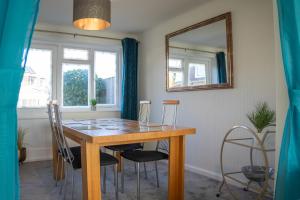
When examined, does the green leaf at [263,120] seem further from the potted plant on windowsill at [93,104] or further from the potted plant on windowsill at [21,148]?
the potted plant on windowsill at [21,148]

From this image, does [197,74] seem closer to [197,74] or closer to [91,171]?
[197,74]

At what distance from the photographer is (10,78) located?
1.08 metres

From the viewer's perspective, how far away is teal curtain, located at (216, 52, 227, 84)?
3164mm

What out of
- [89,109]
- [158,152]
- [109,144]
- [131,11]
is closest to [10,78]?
[109,144]

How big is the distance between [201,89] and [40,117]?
274cm

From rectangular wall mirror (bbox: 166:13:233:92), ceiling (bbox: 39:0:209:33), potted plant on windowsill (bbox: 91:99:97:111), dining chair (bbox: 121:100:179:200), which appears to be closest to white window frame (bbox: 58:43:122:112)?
potted plant on windowsill (bbox: 91:99:97:111)

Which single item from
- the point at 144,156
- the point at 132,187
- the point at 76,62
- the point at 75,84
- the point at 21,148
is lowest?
the point at 132,187

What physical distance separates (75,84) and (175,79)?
188 centimetres

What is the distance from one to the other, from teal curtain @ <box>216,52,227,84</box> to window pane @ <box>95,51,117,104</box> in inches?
95.4

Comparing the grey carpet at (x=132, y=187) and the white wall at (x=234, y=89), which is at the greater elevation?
the white wall at (x=234, y=89)

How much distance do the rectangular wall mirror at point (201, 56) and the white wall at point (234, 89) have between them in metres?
0.09

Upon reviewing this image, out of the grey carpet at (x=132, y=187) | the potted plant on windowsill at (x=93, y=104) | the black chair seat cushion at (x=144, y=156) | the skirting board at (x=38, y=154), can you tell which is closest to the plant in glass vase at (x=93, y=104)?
the potted plant on windowsill at (x=93, y=104)

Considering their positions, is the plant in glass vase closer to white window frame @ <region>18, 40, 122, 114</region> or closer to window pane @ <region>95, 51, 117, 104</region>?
white window frame @ <region>18, 40, 122, 114</region>

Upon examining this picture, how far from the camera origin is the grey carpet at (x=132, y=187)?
2631 millimetres
